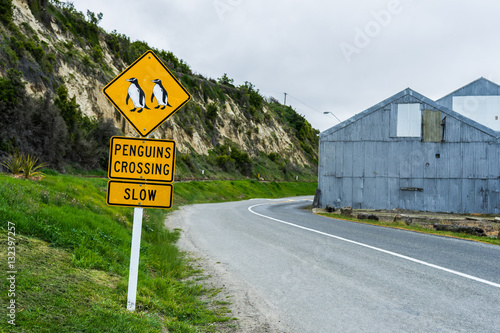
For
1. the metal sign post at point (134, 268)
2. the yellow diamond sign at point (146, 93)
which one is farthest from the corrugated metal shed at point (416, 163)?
the metal sign post at point (134, 268)

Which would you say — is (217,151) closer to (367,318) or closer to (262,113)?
(262,113)

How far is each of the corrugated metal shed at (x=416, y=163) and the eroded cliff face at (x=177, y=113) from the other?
2092 centimetres

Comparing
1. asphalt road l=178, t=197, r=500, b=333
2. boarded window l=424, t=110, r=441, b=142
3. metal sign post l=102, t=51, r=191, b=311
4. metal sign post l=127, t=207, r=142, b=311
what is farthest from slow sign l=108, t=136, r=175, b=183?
boarded window l=424, t=110, r=441, b=142

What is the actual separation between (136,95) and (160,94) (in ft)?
0.98

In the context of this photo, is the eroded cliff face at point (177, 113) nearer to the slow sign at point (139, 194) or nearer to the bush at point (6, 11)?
the bush at point (6, 11)

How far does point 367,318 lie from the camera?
457 cm

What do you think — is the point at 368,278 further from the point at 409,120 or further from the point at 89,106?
the point at 89,106

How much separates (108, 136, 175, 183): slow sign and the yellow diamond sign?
0.28 meters

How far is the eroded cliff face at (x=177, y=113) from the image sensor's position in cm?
3247

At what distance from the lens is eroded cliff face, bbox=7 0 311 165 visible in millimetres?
32469

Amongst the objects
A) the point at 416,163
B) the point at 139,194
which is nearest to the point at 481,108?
the point at 416,163

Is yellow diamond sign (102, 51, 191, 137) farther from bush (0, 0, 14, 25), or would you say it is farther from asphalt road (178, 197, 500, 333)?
bush (0, 0, 14, 25)

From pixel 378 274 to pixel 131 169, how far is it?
463 centimetres

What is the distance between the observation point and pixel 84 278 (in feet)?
15.8
